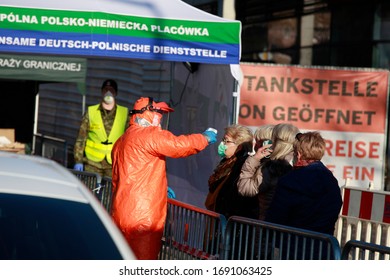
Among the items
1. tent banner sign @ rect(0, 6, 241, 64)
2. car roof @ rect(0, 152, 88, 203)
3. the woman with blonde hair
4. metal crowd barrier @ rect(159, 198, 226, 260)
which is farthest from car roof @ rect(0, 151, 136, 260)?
tent banner sign @ rect(0, 6, 241, 64)

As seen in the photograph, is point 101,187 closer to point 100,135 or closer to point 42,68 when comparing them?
point 100,135

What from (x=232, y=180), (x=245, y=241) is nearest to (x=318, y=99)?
(x=232, y=180)

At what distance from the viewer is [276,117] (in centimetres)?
1210

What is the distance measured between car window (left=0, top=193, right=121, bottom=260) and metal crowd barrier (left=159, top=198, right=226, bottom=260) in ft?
11.1

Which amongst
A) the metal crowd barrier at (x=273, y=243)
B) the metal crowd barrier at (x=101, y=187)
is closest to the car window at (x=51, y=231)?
the metal crowd barrier at (x=273, y=243)

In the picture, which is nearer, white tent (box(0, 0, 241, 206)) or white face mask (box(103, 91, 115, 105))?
white tent (box(0, 0, 241, 206))

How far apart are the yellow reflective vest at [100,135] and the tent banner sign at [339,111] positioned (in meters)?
1.80

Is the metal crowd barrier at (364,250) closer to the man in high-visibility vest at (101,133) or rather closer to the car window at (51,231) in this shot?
the car window at (51,231)

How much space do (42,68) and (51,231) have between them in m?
11.6

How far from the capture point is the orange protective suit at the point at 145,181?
29.1ft

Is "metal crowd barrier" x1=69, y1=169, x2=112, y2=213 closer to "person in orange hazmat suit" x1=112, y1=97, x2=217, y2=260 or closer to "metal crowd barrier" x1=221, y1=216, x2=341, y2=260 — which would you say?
"person in orange hazmat suit" x1=112, y1=97, x2=217, y2=260

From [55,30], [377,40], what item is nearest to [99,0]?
[55,30]

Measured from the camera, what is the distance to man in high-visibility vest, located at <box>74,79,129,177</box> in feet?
42.8

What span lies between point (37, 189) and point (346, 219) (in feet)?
21.8
